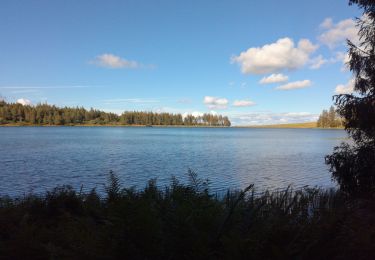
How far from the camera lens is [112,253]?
5.64 m

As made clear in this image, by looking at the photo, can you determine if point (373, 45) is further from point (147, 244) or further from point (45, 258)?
point (45, 258)

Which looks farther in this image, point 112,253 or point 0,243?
point 0,243

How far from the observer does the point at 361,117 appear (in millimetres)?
14391

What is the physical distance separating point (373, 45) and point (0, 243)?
14794 mm

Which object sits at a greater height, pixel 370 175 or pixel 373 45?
pixel 373 45

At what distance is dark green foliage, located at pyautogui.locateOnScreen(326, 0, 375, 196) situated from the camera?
14.5m

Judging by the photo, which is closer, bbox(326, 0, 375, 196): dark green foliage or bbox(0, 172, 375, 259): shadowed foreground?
bbox(0, 172, 375, 259): shadowed foreground

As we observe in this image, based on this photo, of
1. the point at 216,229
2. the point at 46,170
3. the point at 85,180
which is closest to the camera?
the point at 216,229

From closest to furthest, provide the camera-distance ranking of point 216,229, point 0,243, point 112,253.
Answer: point 112,253
point 216,229
point 0,243

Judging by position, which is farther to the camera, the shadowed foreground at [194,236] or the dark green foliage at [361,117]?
the dark green foliage at [361,117]

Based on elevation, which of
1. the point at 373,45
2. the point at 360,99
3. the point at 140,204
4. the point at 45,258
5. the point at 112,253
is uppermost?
the point at 373,45

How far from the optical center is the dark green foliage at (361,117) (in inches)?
570

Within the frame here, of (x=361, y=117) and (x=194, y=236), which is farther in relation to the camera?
(x=361, y=117)

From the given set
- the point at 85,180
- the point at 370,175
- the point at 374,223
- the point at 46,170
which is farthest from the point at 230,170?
the point at 374,223
